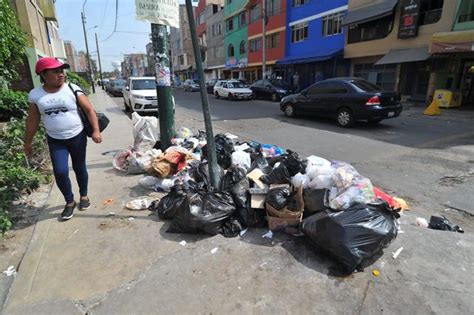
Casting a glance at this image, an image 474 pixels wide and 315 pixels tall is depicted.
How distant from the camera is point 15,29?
21.3 ft

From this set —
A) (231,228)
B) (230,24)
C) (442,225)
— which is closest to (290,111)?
(442,225)

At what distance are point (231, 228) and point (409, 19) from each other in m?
17.3

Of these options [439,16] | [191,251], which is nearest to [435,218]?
[191,251]

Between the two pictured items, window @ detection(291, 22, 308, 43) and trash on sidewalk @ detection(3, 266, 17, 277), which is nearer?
trash on sidewalk @ detection(3, 266, 17, 277)

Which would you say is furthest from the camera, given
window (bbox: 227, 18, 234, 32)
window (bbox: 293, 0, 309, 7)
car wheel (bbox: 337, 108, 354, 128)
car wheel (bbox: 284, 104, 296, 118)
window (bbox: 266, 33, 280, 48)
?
window (bbox: 227, 18, 234, 32)

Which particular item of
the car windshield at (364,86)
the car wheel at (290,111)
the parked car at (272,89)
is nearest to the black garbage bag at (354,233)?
the car windshield at (364,86)

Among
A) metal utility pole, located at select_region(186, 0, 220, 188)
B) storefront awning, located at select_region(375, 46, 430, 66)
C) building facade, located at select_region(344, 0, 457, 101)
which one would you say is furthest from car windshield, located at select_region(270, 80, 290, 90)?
metal utility pole, located at select_region(186, 0, 220, 188)

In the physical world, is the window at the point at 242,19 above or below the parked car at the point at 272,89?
above

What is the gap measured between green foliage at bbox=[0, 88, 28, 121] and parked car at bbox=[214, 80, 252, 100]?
13750 millimetres

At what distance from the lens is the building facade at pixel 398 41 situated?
14.6m

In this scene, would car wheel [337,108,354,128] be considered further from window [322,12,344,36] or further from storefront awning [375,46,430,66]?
window [322,12,344,36]

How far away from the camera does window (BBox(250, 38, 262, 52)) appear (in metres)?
29.8

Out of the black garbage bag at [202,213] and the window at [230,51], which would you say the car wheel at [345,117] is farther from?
the window at [230,51]

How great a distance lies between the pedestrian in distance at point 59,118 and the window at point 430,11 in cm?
1721
